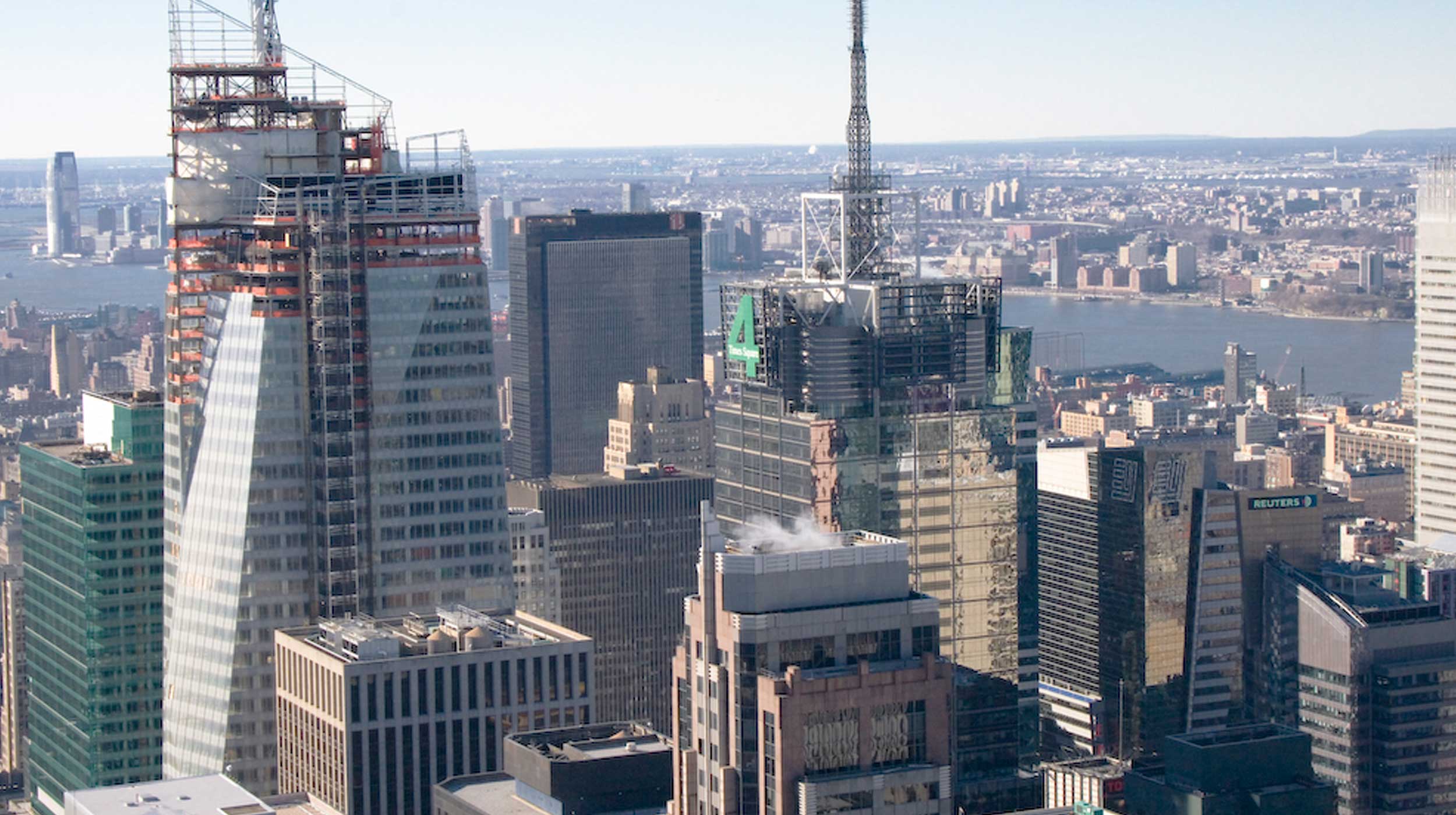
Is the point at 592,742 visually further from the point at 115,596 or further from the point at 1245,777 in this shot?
the point at 115,596

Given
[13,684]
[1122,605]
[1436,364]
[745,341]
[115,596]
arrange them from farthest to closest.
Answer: [1436,364]
[13,684]
[1122,605]
[115,596]
[745,341]

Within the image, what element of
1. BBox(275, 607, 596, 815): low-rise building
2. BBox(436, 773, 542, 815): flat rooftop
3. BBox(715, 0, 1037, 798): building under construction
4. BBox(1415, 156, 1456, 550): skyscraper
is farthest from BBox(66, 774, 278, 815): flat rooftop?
BBox(1415, 156, 1456, 550): skyscraper

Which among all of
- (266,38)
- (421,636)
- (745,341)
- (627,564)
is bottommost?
(627,564)

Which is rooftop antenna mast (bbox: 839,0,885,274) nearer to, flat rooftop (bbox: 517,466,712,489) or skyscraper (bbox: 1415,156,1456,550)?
flat rooftop (bbox: 517,466,712,489)

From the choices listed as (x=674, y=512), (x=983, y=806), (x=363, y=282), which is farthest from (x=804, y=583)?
(x=674, y=512)

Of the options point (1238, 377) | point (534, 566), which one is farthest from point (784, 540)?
point (1238, 377)

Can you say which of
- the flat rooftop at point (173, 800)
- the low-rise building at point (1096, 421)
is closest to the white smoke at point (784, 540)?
the flat rooftop at point (173, 800)

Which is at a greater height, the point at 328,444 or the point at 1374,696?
the point at 328,444
